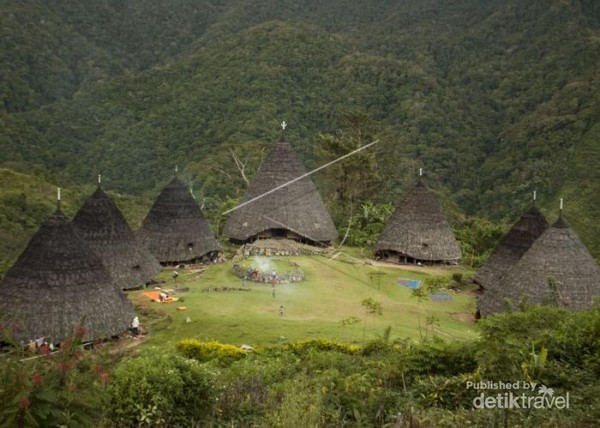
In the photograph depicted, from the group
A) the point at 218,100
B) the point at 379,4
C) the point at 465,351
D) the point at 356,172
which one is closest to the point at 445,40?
the point at 379,4

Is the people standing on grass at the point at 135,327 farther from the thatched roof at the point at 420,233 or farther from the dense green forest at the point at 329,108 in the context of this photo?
the dense green forest at the point at 329,108

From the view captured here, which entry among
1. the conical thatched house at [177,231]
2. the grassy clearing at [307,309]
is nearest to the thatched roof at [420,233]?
the grassy clearing at [307,309]

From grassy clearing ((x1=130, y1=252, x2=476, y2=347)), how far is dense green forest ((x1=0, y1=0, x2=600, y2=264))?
14009mm

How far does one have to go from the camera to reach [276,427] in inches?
323

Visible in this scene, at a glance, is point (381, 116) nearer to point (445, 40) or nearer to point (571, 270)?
point (445, 40)

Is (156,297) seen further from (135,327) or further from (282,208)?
(282,208)

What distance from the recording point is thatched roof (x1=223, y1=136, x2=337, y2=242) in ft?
94.0

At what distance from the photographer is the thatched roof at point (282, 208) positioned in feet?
94.0

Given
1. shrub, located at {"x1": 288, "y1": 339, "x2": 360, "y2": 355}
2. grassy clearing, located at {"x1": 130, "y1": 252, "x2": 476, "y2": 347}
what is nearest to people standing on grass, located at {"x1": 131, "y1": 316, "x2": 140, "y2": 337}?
grassy clearing, located at {"x1": 130, "y1": 252, "x2": 476, "y2": 347}

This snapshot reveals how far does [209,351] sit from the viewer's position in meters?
14.4

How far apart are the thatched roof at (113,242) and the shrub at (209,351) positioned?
6682 mm

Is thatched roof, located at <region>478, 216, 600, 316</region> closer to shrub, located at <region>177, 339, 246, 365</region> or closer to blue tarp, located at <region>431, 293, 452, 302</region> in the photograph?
blue tarp, located at <region>431, 293, 452, 302</region>

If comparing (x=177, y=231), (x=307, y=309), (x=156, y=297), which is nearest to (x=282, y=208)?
(x=177, y=231)

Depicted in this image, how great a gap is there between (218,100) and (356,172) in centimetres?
2115
